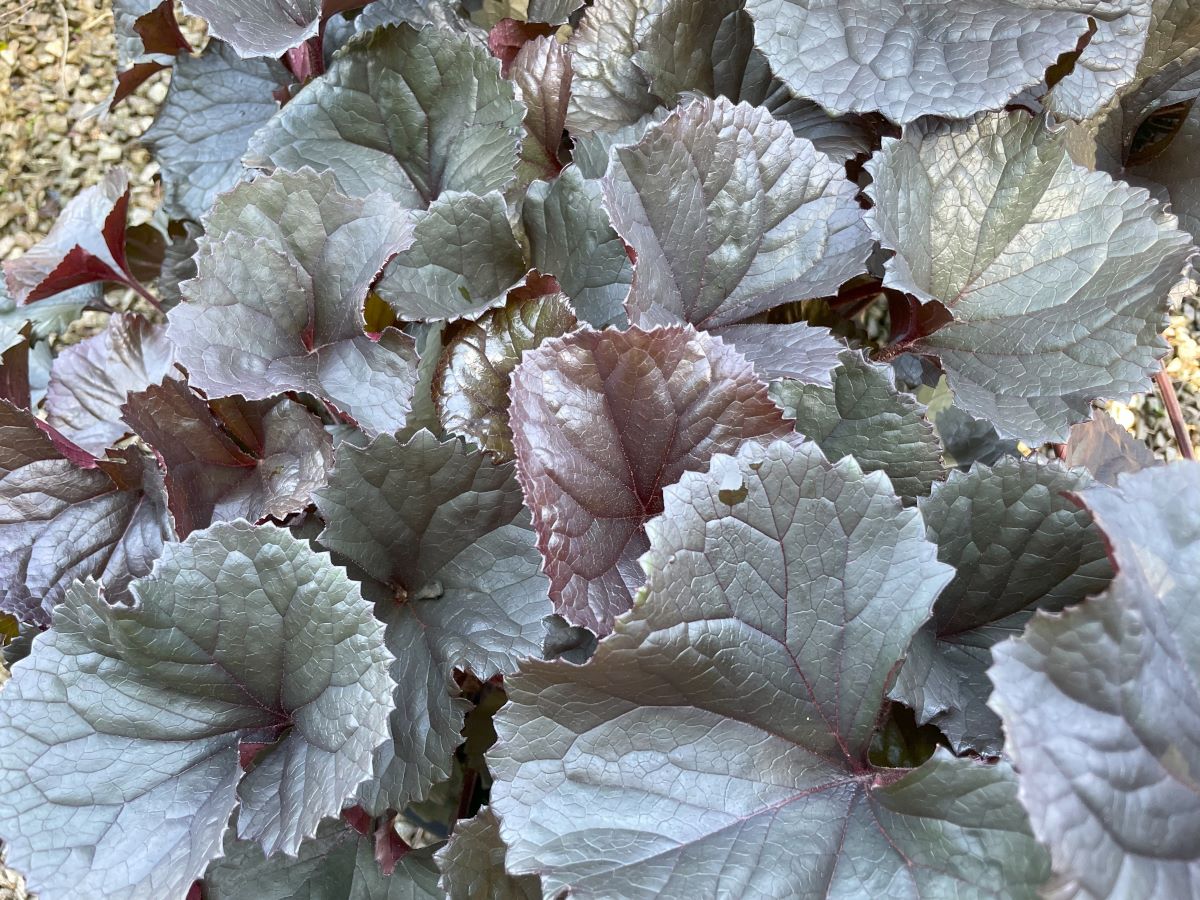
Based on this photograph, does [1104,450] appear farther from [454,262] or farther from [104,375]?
[104,375]

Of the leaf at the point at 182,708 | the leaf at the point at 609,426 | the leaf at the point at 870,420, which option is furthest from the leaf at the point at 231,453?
the leaf at the point at 870,420

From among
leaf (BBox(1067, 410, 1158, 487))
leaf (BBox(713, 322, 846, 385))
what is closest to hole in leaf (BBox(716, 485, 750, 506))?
leaf (BBox(713, 322, 846, 385))

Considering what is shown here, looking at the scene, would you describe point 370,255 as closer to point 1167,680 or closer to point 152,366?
point 152,366

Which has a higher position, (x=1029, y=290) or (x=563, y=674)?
(x=1029, y=290)

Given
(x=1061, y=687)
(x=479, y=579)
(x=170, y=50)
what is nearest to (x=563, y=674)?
(x=479, y=579)

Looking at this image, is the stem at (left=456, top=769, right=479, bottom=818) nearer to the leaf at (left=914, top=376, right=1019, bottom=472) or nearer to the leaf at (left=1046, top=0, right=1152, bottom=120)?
the leaf at (left=914, top=376, right=1019, bottom=472)

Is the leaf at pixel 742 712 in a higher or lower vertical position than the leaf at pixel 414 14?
lower

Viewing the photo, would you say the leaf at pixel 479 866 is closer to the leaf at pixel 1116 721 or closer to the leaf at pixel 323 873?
the leaf at pixel 323 873
